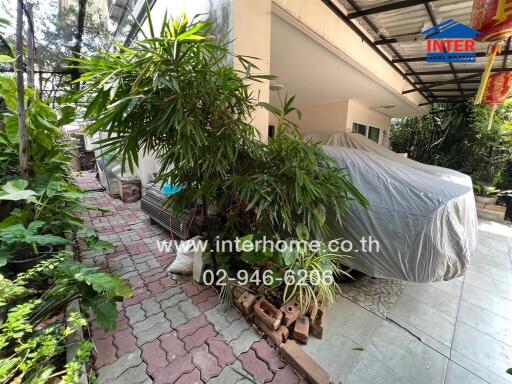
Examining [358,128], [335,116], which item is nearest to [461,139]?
[358,128]

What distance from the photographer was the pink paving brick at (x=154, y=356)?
1.40m

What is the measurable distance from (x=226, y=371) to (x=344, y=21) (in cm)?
392

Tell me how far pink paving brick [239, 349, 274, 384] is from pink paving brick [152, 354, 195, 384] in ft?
A: 1.16

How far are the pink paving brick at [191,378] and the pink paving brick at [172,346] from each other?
0.15 meters

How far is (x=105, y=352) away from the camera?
1463 millimetres

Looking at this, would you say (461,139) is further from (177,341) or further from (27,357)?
(27,357)

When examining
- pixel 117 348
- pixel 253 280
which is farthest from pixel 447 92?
pixel 117 348

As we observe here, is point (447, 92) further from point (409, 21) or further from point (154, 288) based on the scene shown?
point (154, 288)

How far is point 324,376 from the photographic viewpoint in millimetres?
1314

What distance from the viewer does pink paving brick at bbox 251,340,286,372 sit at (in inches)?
57.4

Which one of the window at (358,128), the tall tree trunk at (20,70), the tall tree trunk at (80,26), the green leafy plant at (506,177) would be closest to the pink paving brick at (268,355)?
the tall tree trunk at (20,70)

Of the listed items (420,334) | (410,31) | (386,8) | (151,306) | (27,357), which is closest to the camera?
(27,357)

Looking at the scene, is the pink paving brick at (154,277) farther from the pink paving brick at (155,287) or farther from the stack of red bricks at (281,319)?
the stack of red bricks at (281,319)

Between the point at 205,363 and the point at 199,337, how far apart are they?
0.69 ft
